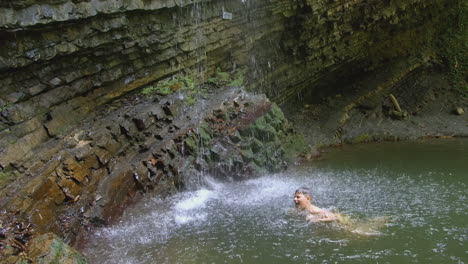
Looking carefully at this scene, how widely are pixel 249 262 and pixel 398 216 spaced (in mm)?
2213

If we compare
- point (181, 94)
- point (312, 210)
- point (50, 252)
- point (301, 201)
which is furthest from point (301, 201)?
point (181, 94)

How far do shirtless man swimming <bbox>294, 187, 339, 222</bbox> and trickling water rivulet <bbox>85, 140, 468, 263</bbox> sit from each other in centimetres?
12

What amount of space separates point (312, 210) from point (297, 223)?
0.31 m

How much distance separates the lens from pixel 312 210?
19.3ft

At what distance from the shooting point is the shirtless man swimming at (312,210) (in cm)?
571

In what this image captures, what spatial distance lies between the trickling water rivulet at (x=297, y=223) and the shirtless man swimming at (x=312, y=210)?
0.12 metres

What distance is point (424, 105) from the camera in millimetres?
12812

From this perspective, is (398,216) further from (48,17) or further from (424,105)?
(424,105)

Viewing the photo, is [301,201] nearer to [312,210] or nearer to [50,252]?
[312,210]

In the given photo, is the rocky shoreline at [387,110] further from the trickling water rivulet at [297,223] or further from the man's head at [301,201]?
the man's head at [301,201]

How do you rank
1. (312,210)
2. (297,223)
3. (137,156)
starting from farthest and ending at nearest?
1. (137,156)
2. (312,210)
3. (297,223)

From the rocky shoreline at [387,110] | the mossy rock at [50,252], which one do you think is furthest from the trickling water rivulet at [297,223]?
the rocky shoreline at [387,110]

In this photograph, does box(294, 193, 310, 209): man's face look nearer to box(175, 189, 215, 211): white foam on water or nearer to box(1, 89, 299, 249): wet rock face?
box(175, 189, 215, 211): white foam on water

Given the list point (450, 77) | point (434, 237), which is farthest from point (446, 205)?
point (450, 77)
